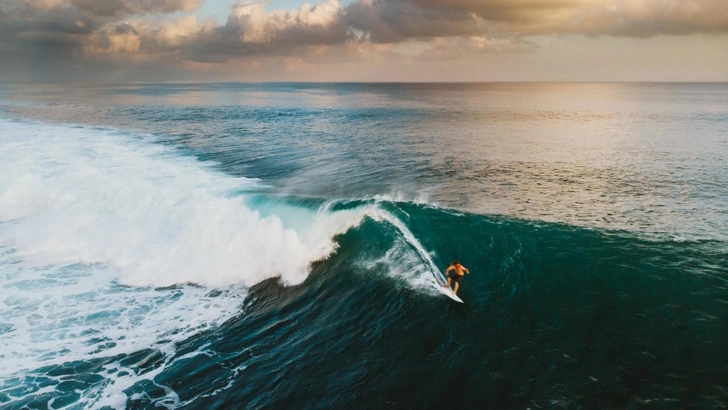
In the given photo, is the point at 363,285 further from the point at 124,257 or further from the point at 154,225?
the point at 154,225

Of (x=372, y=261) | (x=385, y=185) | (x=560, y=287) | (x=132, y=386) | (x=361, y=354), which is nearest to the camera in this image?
(x=132, y=386)

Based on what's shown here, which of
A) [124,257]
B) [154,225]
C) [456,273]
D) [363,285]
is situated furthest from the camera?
[154,225]

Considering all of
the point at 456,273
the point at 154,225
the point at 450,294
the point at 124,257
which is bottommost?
the point at 124,257

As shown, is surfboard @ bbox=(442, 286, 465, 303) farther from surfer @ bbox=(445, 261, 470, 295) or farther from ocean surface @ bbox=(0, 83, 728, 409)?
ocean surface @ bbox=(0, 83, 728, 409)

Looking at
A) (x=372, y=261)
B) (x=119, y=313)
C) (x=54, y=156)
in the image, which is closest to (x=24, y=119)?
(x=54, y=156)

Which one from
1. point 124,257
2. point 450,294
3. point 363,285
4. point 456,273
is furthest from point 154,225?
point 456,273

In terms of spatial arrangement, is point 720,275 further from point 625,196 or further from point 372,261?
point 372,261

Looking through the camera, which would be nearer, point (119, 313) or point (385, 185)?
point (119, 313)

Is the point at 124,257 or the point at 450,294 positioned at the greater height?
the point at 450,294

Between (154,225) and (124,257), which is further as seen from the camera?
(154,225)
